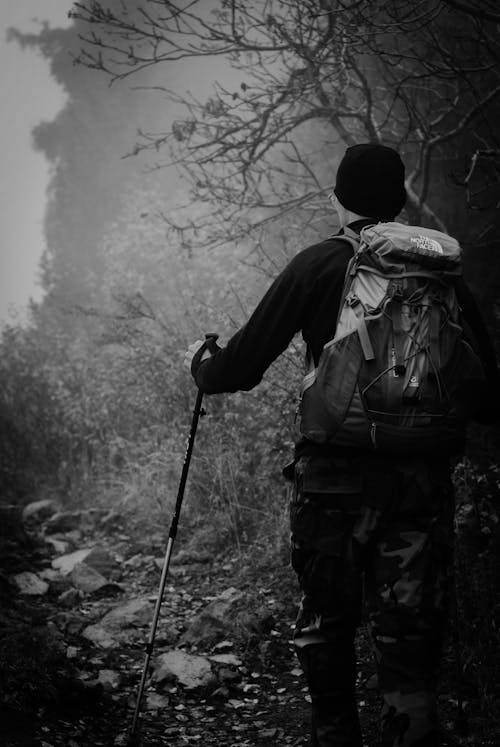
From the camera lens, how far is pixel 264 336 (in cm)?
223

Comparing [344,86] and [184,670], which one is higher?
[344,86]

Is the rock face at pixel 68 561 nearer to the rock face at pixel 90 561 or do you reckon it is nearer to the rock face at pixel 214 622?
the rock face at pixel 90 561

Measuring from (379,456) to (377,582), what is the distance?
401mm

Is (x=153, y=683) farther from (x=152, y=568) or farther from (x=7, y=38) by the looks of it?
(x=7, y=38)

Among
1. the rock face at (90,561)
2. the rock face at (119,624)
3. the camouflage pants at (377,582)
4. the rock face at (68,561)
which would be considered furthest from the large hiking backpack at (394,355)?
the rock face at (68,561)

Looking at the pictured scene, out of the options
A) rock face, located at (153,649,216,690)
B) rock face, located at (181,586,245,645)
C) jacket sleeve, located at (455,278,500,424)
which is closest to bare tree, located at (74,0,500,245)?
jacket sleeve, located at (455,278,500,424)

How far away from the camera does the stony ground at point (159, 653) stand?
3.28 meters

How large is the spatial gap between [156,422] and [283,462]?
2.82 meters

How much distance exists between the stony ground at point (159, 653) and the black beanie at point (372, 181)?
7.74ft

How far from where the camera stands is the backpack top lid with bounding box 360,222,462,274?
6.67 feet

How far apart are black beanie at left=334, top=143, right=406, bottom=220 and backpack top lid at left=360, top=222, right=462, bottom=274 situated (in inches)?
7.9

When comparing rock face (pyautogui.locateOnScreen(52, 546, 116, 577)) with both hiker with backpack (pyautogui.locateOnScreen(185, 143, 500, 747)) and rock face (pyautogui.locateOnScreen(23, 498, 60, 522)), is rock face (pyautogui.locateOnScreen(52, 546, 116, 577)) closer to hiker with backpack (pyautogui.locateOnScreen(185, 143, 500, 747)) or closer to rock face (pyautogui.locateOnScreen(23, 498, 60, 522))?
rock face (pyautogui.locateOnScreen(23, 498, 60, 522))

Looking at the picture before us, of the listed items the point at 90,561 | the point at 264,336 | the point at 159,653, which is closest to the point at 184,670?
the point at 159,653

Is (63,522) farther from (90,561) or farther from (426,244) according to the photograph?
(426,244)
